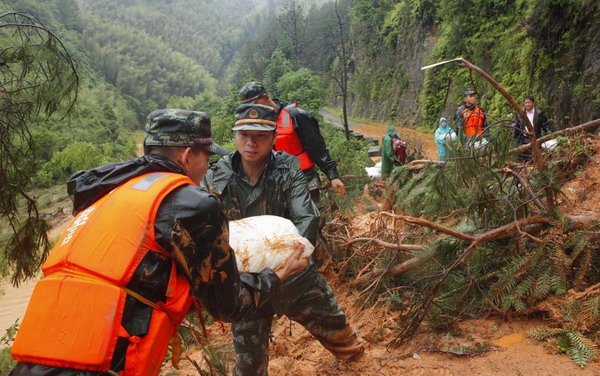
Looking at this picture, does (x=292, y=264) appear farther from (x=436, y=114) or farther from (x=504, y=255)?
(x=436, y=114)

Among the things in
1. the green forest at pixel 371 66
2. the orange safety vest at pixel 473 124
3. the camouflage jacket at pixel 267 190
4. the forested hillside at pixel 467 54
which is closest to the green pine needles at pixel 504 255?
the orange safety vest at pixel 473 124

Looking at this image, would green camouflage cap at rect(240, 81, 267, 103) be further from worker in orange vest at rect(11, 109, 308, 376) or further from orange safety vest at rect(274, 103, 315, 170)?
worker in orange vest at rect(11, 109, 308, 376)

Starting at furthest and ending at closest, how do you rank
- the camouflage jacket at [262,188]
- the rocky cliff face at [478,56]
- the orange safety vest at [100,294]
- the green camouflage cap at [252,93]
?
the rocky cliff face at [478,56]
the green camouflage cap at [252,93]
the camouflage jacket at [262,188]
the orange safety vest at [100,294]

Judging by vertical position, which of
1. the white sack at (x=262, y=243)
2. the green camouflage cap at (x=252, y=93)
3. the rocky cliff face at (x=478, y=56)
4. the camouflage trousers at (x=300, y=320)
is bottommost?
the camouflage trousers at (x=300, y=320)

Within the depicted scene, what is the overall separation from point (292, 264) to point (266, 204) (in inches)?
32.2

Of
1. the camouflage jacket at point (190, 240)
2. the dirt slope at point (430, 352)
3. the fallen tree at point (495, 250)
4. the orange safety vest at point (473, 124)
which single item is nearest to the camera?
the camouflage jacket at point (190, 240)

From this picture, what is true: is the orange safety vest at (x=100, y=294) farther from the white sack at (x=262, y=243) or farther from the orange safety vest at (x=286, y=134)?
the orange safety vest at (x=286, y=134)

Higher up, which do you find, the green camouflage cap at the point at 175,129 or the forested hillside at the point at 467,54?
the forested hillside at the point at 467,54

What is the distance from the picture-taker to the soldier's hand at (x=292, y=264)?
6.72 ft

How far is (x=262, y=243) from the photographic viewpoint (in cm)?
206

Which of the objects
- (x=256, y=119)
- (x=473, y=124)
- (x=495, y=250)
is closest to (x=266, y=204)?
(x=256, y=119)

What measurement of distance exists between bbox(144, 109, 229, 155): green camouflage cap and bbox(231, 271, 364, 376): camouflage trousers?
124 centimetres

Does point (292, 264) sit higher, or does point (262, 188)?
point (262, 188)

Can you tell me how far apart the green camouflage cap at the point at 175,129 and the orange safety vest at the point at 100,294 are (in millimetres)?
235
